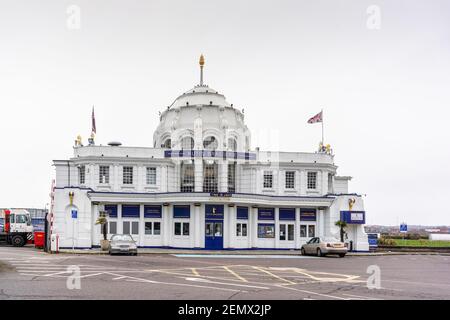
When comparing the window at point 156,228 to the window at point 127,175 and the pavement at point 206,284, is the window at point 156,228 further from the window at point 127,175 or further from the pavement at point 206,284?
the pavement at point 206,284

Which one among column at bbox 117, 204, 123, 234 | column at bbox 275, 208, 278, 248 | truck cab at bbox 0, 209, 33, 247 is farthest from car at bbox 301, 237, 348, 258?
truck cab at bbox 0, 209, 33, 247

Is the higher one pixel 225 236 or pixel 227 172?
pixel 227 172

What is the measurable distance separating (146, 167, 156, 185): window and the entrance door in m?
5.61

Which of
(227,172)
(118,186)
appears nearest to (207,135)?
(227,172)

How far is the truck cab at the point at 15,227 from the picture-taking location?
4172cm

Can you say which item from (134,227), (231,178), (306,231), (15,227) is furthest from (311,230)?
(15,227)

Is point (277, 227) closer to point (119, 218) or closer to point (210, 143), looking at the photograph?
point (210, 143)

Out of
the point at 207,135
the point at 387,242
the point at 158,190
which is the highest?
the point at 207,135

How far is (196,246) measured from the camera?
130 ft

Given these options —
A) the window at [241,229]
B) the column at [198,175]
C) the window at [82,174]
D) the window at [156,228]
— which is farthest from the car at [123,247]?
the window at [241,229]

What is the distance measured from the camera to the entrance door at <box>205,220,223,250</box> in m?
39.8

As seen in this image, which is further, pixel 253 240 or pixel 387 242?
pixel 387 242

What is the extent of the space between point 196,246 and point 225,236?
7.67 ft
